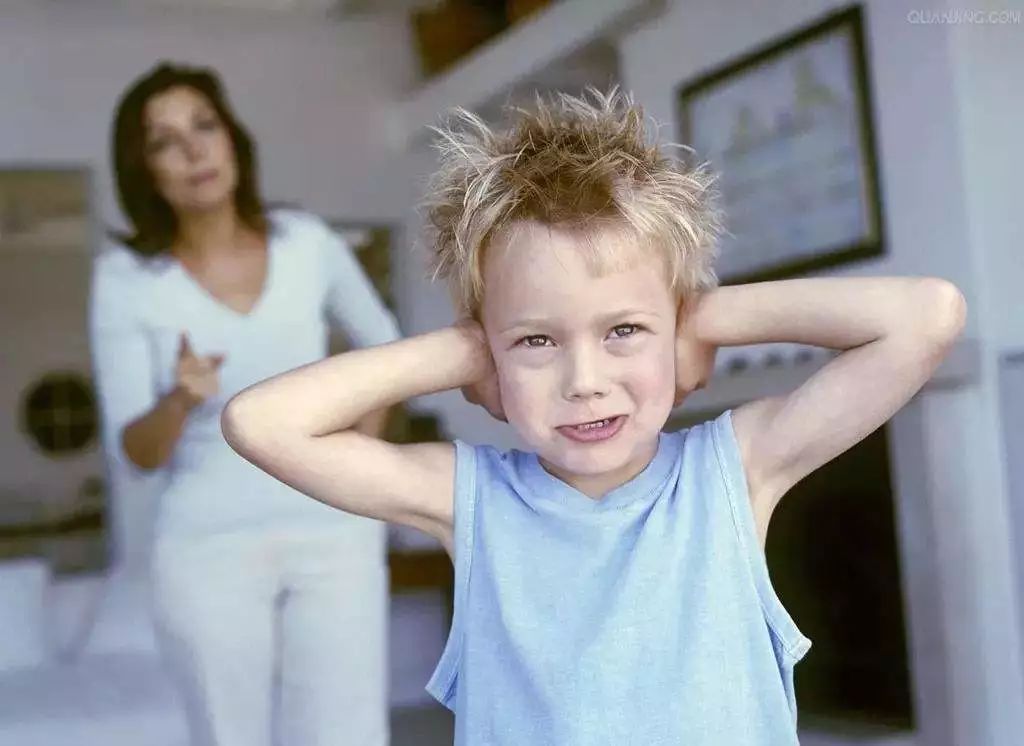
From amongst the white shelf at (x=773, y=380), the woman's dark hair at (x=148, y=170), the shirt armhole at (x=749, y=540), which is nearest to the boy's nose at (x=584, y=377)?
the shirt armhole at (x=749, y=540)

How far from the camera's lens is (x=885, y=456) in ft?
6.01

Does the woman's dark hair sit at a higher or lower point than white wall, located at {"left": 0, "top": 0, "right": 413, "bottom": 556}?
lower

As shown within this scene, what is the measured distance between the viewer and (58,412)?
8.41 feet

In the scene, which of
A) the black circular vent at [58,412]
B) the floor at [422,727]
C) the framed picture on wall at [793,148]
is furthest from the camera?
the black circular vent at [58,412]

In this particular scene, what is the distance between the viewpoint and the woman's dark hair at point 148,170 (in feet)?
4.31

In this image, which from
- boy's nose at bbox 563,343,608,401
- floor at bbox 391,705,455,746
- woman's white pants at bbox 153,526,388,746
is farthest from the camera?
floor at bbox 391,705,455,746

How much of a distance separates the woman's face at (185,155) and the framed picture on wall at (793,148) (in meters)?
0.78

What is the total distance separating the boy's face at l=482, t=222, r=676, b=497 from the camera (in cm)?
72

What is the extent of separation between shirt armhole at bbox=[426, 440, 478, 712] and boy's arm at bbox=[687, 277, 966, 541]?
183 mm

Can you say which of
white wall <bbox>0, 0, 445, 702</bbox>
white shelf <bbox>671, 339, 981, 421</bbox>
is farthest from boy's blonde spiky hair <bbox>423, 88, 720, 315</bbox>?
white wall <bbox>0, 0, 445, 702</bbox>

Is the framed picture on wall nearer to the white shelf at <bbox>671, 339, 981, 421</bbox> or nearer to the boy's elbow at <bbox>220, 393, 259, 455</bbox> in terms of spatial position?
the white shelf at <bbox>671, 339, 981, 421</bbox>

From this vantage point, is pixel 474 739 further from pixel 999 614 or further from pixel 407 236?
pixel 407 236

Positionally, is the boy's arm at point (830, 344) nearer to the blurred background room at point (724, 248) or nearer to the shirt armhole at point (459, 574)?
the shirt armhole at point (459, 574)

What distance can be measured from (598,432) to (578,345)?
0.06 meters
